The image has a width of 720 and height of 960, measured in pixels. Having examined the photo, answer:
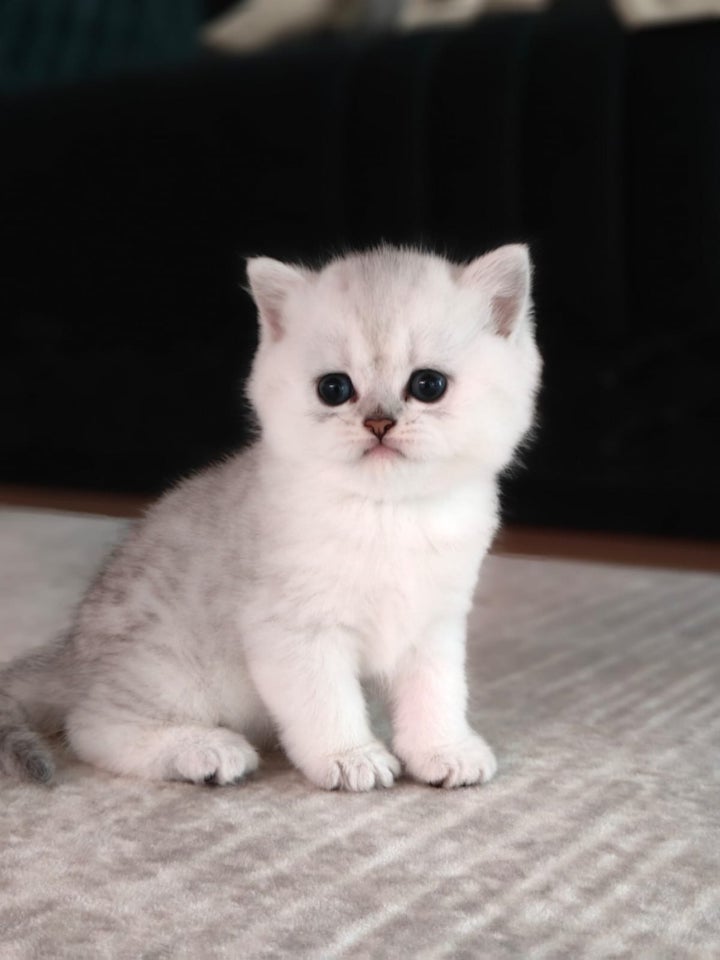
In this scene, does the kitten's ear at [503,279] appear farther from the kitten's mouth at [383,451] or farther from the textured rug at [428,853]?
the textured rug at [428,853]

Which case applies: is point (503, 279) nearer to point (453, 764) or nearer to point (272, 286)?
point (272, 286)

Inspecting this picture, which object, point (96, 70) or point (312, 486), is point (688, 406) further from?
point (96, 70)

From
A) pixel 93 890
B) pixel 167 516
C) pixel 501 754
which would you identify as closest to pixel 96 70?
pixel 167 516

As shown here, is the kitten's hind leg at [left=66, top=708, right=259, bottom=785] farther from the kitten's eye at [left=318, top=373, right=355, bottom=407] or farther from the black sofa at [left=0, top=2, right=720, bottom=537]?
the black sofa at [left=0, top=2, right=720, bottom=537]

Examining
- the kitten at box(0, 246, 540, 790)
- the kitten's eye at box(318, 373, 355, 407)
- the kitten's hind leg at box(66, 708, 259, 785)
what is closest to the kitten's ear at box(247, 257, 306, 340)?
the kitten at box(0, 246, 540, 790)

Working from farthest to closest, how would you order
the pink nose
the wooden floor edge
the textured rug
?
the wooden floor edge
the pink nose
the textured rug
